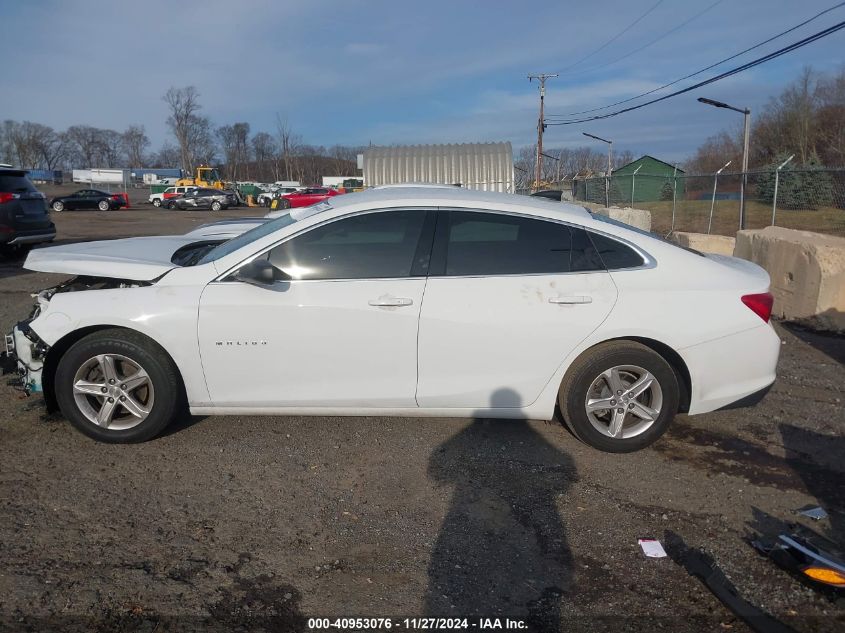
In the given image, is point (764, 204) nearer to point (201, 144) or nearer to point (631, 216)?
point (631, 216)

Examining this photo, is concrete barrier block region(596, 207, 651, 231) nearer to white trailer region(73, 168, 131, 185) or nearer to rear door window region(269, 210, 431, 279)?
rear door window region(269, 210, 431, 279)

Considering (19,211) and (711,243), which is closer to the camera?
(711,243)

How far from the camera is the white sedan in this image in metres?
3.94

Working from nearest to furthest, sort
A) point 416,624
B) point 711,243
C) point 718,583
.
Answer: point 416,624
point 718,583
point 711,243

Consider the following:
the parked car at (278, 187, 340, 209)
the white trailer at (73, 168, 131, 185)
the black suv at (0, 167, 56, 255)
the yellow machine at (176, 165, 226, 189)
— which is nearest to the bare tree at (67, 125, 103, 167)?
the white trailer at (73, 168, 131, 185)

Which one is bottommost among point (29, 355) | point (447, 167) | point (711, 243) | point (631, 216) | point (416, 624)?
point (416, 624)

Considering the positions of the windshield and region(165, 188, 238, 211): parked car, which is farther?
region(165, 188, 238, 211): parked car

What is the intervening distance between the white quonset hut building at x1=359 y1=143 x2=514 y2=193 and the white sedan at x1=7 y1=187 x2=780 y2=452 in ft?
65.8

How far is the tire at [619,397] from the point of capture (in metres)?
4.01

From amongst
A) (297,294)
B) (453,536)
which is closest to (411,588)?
(453,536)

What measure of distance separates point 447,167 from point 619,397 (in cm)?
2067

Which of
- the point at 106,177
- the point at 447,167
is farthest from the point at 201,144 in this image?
the point at 447,167

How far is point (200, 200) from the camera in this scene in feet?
148

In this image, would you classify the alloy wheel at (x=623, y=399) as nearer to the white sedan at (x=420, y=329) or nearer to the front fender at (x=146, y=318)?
the white sedan at (x=420, y=329)
